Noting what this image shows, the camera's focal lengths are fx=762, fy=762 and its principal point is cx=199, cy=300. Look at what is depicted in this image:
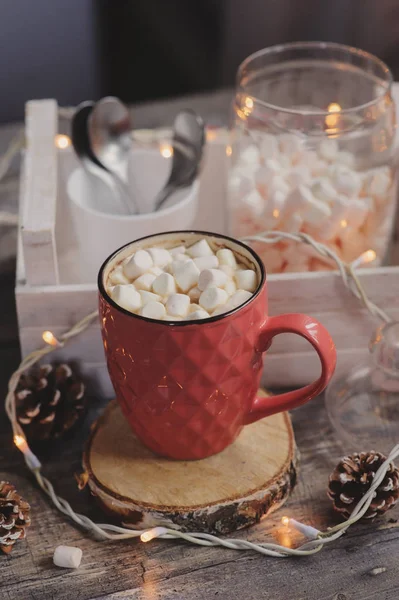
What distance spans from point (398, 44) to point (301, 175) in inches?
29.3

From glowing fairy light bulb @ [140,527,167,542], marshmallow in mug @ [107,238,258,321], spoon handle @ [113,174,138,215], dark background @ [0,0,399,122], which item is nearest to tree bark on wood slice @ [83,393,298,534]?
glowing fairy light bulb @ [140,527,167,542]

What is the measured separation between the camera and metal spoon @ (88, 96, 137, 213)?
2.47 feet

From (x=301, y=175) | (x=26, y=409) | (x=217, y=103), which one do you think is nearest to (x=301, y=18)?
(x=217, y=103)

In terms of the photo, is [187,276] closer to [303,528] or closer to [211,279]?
[211,279]

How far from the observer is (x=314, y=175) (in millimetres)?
696

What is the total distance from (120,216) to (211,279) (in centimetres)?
18

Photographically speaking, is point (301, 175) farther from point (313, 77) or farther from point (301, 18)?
point (301, 18)

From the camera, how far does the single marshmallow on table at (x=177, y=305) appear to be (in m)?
0.52

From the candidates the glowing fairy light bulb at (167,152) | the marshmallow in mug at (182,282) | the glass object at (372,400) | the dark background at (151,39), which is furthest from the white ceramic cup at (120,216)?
the dark background at (151,39)

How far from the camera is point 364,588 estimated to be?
53 centimetres

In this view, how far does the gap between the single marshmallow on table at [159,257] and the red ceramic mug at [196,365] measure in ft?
0.04

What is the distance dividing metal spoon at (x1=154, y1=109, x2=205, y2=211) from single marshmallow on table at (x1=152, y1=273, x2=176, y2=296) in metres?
0.22

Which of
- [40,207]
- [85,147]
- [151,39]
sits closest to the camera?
[40,207]

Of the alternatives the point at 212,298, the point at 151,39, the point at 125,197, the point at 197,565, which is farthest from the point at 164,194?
the point at 151,39
